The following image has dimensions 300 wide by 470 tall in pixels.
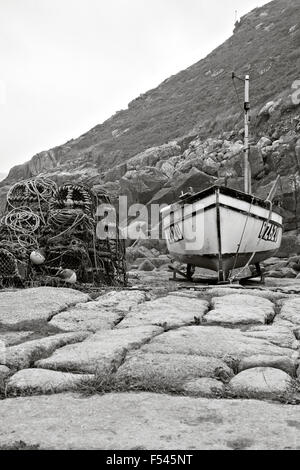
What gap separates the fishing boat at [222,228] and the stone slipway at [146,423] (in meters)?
8.52

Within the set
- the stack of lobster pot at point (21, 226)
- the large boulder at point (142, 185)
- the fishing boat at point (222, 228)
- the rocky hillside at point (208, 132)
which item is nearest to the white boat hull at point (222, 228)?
the fishing boat at point (222, 228)

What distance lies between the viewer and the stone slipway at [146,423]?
220 centimetres

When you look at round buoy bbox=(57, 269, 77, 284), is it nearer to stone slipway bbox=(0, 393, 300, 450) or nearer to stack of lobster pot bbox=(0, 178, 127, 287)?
stack of lobster pot bbox=(0, 178, 127, 287)

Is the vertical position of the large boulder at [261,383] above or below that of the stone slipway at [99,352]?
below

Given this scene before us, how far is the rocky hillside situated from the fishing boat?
328 inches

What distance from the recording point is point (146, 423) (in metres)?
2.43

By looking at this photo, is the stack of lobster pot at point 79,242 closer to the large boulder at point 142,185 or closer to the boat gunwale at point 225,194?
the boat gunwale at point 225,194

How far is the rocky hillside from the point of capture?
24609 mm

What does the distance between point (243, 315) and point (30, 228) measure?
196 inches

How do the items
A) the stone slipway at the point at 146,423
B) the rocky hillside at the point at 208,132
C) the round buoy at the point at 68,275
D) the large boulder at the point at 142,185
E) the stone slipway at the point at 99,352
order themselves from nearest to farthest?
the stone slipway at the point at 146,423 < the stone slipway at the point at 99,352 < the round buoy at the point at 68,275 < the rocky hillside at the point at 208,132 < the large boulder at the point at 142,185

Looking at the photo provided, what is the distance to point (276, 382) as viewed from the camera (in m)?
2.99

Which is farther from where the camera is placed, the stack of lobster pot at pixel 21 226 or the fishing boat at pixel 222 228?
the fishing boat at pixel 222 228
